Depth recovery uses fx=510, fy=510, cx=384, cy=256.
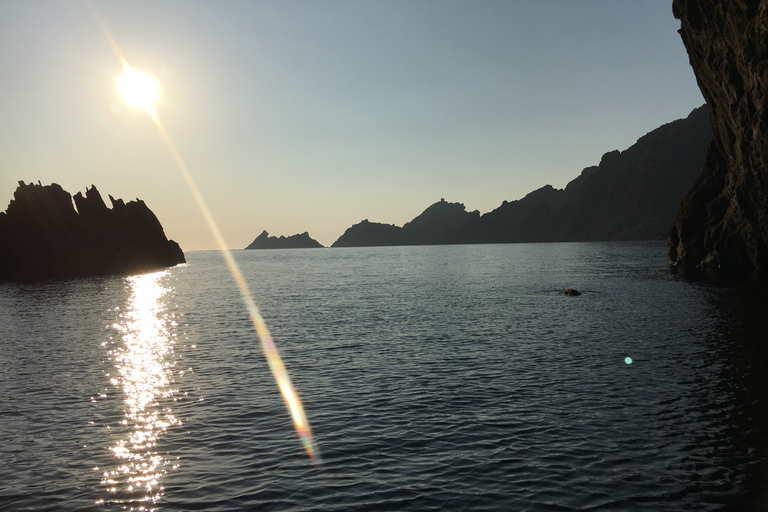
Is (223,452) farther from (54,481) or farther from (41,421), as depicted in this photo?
Result: (41,421)

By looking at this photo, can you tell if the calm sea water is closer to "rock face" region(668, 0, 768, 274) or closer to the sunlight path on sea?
the sunlight path on sea

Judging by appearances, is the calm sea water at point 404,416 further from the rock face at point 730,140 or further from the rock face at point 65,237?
the rock face at point 65,237

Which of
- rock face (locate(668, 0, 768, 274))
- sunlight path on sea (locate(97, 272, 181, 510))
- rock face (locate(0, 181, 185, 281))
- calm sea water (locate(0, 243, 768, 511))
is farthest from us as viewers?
rock face (locate(0, 181, 185, 281))

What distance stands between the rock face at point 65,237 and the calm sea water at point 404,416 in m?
108

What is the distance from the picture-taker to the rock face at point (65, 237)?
13275cm

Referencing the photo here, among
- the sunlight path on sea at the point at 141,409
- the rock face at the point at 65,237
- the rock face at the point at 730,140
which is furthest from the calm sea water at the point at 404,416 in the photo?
the rock face at the point at 65,237

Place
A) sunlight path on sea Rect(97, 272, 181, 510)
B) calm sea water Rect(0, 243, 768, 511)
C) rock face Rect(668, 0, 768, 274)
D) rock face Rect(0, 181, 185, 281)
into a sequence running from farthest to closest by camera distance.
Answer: rock face Rect(0, 181, 185, 281) → rock face Rect(668, 0, 768, 274) → sunlight path on sea Rect(97, 272, 181, 510) → calm sea water Rect(0, 243, 768, 511)

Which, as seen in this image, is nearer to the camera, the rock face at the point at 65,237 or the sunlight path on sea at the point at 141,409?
the sunlight path on sea at the point at 141,409

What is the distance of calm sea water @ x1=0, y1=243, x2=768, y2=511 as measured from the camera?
45.0 ft

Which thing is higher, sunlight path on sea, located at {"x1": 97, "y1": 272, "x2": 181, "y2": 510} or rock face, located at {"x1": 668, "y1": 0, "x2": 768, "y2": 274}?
rock face, located at {"x1": 668, "y1": 0, "x2": 768, "y2": 274}

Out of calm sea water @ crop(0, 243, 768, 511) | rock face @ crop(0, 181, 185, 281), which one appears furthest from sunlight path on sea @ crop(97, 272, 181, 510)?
rock face @ crop(0, 181, 185, 281)

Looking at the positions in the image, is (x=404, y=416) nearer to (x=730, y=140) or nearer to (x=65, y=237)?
(x=730, y=140)

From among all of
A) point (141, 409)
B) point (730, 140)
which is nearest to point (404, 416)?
point (141, 409)

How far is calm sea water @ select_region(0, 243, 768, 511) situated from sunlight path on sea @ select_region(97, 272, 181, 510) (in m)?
0.10
